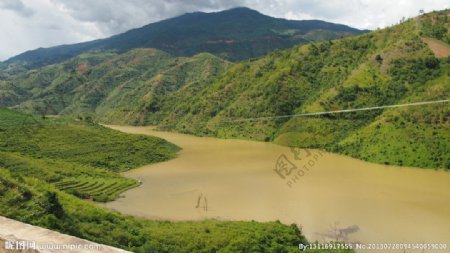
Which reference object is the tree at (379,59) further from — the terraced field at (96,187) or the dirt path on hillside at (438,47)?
the terraced field at (96,187)

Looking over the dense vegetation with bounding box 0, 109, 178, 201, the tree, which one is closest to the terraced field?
the dense vegetation with bounding box 0, 109, 178, 201

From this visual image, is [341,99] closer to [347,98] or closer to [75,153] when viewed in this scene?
[347,98]

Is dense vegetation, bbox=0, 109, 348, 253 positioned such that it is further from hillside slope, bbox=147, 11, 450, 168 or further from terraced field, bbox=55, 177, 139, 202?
hillside slope, bbox=147, 11, 450, 168

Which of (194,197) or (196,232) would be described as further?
(194,197)

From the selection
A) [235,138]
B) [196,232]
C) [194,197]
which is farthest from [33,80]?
[196,232]

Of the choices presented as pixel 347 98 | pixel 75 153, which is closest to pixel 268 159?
pixel 347 98

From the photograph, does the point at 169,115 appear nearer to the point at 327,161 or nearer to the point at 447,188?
the point at 327,161
